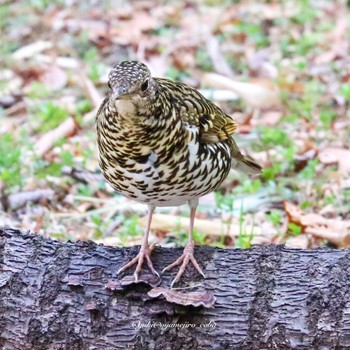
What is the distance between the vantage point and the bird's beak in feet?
11.5

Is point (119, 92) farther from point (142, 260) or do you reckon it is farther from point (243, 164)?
point (243, 164)

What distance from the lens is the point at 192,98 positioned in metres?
4.30

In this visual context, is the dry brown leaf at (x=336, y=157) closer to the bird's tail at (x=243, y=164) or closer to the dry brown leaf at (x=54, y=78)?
the bird's tail at (x=243, y=164)

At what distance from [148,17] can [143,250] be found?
6901mm

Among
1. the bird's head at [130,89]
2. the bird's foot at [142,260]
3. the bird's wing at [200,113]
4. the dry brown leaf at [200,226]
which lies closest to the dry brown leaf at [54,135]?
the dry brown leaf at [200,226]

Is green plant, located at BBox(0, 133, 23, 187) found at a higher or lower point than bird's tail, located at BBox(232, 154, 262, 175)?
higher

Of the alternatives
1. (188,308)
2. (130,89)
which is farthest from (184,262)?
(130,89)

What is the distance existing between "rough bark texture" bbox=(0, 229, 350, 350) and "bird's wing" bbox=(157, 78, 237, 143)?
671mm

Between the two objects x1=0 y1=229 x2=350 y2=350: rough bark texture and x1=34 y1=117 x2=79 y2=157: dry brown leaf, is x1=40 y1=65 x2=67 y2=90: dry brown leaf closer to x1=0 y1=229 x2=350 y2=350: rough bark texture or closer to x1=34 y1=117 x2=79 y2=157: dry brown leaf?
x1=34 y1=117 x2=79 y2=157: dry brown leaf

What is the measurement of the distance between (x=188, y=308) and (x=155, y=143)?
75 cm

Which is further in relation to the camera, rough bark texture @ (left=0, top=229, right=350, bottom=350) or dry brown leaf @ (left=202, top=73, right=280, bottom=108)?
dry brown leaf @ (left=202, top=73, right=280, bottom=108)

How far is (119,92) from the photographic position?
137 inches

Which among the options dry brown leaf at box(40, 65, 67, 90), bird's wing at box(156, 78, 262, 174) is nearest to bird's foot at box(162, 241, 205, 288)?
bird's wing at box(156, 78, 262, 174)

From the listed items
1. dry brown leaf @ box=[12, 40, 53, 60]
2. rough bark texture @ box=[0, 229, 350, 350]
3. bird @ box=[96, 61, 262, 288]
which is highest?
dry brown leaf @ box=[12, 40, 53, 60]
